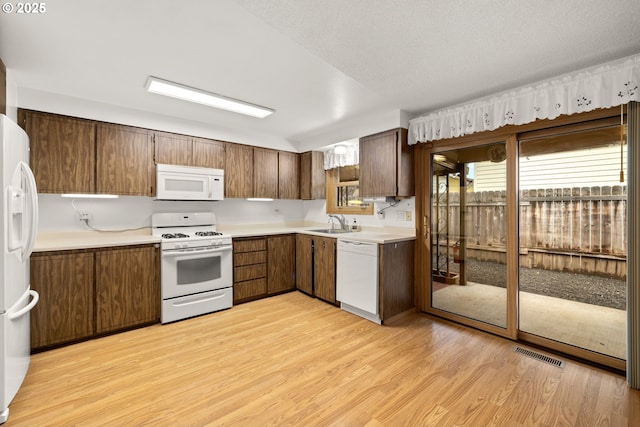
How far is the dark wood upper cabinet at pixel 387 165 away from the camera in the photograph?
326cm

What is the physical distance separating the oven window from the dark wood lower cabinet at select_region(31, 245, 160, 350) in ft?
0.83

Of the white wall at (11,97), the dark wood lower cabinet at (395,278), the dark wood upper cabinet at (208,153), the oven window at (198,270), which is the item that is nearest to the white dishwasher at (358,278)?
the dark wood lower cabinet at (395,278)

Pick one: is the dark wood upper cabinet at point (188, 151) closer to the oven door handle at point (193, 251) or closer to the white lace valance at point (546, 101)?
the oven door handle at point (193, 251)

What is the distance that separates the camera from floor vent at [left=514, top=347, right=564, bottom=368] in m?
2.28

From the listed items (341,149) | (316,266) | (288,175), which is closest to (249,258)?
(316,266)

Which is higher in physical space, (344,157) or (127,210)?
(344,157)

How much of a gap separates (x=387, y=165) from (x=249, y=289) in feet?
8.14

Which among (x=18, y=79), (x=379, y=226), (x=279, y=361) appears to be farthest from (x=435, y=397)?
(x=18, y=79)

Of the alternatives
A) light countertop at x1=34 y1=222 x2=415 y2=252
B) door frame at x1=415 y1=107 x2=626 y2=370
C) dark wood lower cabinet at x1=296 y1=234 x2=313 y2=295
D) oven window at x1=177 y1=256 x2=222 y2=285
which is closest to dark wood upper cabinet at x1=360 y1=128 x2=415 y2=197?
door frame at x1=415 y1=107 x2=626 y2=370

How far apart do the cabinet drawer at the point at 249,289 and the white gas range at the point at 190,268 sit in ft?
0.37

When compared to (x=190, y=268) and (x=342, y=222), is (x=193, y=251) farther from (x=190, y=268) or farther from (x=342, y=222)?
(x=342, y=222)

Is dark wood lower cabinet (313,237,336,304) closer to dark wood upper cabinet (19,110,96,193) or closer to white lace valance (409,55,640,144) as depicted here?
white lace valance (409,55,640,144)

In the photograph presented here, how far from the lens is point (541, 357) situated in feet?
7.79

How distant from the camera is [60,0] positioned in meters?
1.54
